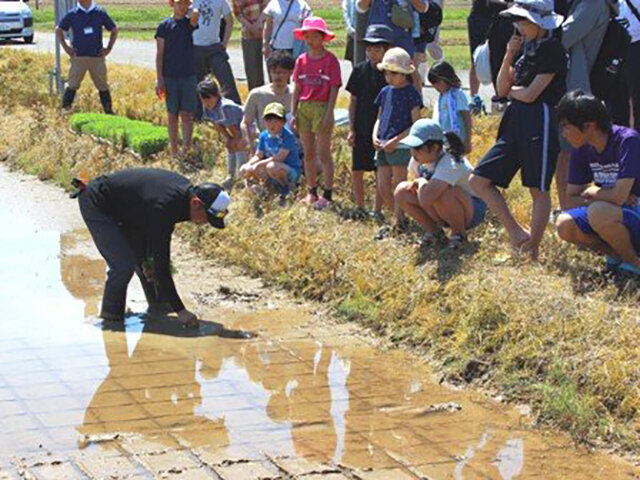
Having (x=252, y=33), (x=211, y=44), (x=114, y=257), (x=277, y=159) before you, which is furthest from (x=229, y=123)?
(x=114, y=257)

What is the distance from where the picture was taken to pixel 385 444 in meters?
7.58

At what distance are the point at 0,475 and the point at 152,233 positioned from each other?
3.00 m

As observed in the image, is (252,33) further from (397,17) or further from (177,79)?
(397,17)

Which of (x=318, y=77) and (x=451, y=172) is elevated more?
(x=318, y=77)

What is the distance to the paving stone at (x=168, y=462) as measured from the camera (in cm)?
711

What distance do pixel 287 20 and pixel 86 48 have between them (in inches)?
183

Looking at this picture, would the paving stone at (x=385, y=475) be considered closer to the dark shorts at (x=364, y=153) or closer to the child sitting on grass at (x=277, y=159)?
the dark shorts at (x=364, y=153)

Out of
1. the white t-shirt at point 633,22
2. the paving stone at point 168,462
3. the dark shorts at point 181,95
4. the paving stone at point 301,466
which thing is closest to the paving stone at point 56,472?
the paving stone at point 168,462

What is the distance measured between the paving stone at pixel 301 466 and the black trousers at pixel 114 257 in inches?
120

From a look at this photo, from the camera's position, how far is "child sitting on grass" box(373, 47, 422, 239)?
1068 cm

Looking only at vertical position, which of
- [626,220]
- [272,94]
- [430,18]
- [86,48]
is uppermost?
[430,18]

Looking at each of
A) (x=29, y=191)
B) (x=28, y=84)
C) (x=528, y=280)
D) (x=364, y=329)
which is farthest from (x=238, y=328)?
(x=28, y=84)

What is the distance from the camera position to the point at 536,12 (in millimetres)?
9469

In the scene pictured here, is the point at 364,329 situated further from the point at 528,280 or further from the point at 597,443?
the point at 597,443
